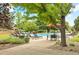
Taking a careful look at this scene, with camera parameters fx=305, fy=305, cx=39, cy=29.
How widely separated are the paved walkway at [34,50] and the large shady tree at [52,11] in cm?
14

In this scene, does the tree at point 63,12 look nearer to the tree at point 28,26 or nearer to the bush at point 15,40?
the tree at point 28,26

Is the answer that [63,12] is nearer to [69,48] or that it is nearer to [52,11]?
[52,11]

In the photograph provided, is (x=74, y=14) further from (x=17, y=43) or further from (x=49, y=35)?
(x=17, y=43)

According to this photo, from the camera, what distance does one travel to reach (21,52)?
10.6ft

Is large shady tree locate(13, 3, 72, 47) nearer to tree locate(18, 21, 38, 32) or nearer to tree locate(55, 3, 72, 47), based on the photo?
tree locate(55, 3, 72, 47)

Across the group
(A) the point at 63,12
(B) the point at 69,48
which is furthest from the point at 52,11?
(B) the point at 69,48

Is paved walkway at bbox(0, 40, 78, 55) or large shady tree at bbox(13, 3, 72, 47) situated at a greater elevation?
large shady tree at bbox(13, 3, 72, 47)

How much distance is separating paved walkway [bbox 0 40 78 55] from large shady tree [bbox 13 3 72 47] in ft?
0.47

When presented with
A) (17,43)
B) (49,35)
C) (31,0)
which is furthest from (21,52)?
(31,0)

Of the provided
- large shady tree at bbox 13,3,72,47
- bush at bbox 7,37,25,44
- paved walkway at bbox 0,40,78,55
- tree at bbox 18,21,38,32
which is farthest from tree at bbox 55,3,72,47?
bush at bbox 7,37,25,44

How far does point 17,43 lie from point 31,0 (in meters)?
0.48

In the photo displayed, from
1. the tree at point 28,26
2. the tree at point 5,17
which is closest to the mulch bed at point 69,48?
the tree at point 28,26

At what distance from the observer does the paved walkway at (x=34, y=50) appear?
10.5 ft

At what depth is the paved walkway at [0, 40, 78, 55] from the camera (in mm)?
3209
